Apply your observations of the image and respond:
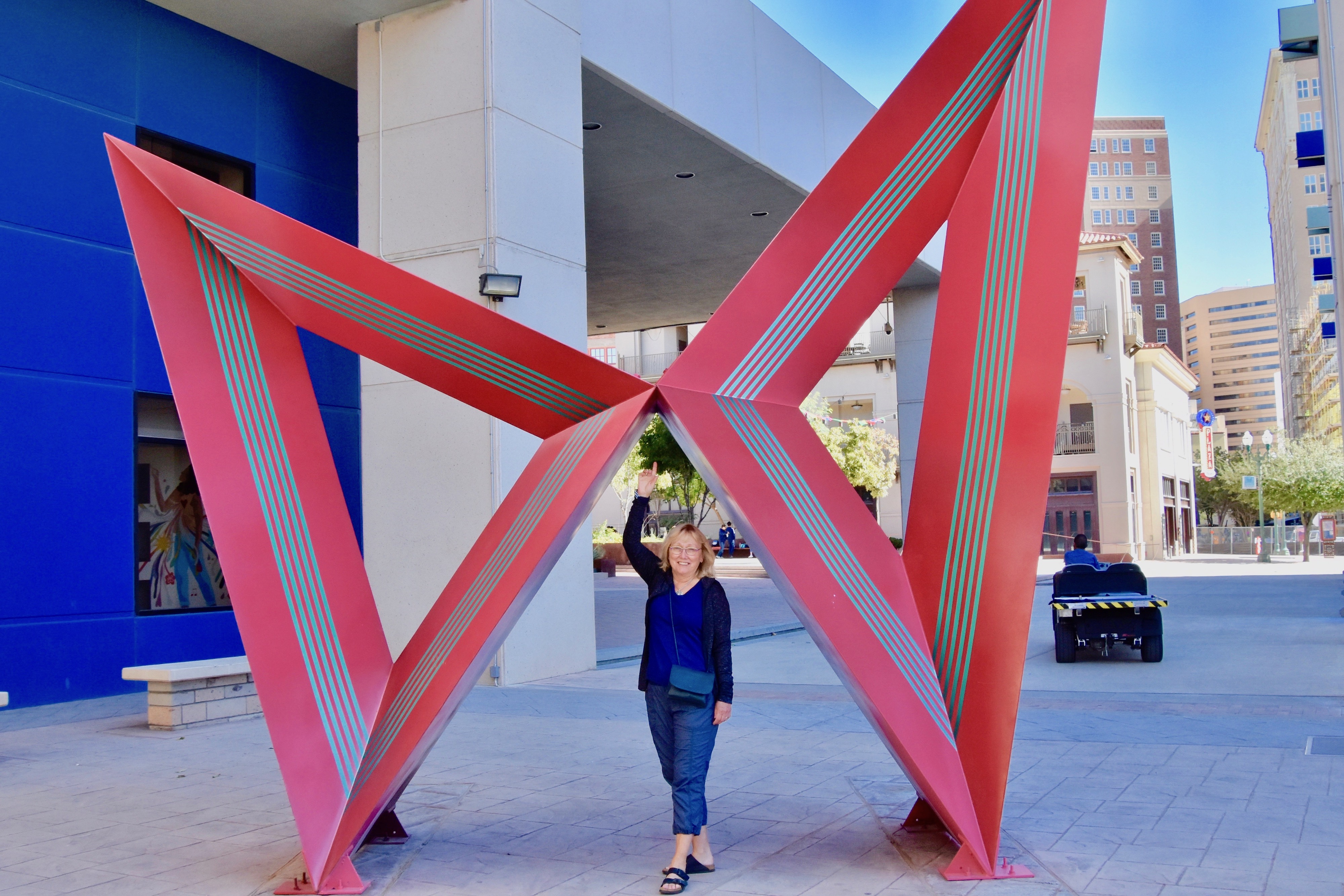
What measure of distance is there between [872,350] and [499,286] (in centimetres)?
3754

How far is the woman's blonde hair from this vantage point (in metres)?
4.88

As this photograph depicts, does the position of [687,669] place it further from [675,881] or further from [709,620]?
[675,881]

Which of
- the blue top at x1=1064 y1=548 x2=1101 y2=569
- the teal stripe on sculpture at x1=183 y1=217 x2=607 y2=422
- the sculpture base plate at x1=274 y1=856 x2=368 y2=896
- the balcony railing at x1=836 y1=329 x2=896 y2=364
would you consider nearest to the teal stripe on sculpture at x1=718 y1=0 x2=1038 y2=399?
the teal stripe on sculpture at x1=183 y1=217 x2=607 y2=422

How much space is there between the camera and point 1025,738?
764cm

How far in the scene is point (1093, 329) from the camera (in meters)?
41.4

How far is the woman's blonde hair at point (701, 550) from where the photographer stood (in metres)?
4.88

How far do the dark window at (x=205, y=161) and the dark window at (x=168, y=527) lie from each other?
8.42 feet

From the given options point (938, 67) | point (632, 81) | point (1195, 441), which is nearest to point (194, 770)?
point (938, 67)

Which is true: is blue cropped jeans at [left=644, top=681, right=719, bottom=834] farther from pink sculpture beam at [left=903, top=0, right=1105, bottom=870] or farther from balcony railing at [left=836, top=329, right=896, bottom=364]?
balcony railing at [left=836, top=329, right=896, bottom=364]

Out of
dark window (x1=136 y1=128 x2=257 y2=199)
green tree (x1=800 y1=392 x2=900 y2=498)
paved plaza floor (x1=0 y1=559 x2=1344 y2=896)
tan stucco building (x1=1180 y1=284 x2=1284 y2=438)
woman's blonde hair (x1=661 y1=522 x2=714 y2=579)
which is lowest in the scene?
paved plaza floor (x1=0 y1=559 x2=1344 y2=896)

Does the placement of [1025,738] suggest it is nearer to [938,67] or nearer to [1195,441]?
[938,67]

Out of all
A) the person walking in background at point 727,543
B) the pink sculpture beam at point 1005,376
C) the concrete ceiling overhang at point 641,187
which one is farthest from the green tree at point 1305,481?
the pink sculpture beam at point 1005,376

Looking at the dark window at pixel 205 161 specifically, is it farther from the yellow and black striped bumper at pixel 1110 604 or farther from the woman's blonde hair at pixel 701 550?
the yellow and black striped bumper at pixel 1110 604

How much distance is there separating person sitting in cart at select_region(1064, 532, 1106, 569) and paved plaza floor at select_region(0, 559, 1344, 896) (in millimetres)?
2063
